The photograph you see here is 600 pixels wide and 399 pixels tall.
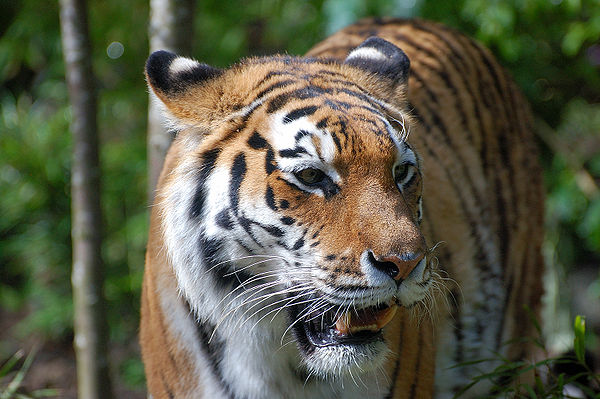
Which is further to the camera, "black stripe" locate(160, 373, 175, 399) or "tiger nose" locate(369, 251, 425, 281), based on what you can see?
"black stripe" locate(160, 373, 175, 399)

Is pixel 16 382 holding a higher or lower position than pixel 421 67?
lower

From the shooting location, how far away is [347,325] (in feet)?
6.82

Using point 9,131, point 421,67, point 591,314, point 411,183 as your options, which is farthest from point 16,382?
point 591,314

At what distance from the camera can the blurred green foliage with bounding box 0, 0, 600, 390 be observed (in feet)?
16.0

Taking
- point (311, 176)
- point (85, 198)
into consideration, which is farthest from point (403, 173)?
point (85, 198)

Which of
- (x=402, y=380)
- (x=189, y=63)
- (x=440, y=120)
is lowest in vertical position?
(x=402, y=380)

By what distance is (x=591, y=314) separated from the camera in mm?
5734

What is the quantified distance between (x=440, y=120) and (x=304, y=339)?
162 cm

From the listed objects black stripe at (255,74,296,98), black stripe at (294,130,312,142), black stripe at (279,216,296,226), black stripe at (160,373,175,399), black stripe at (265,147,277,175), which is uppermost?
black stripe at (255,74,296,98)

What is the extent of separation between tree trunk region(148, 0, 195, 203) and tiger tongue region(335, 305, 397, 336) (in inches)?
58.8

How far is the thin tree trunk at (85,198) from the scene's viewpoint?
323cm

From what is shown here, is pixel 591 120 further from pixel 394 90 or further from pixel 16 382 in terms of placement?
pixel 16 382

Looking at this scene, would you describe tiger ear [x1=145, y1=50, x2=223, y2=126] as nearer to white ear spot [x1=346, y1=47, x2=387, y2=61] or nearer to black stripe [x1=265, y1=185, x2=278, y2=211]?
black stripe [x1=265, y1=185, x2=278, y2=211]

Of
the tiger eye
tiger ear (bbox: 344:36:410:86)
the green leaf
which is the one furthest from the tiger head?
the green leaf
